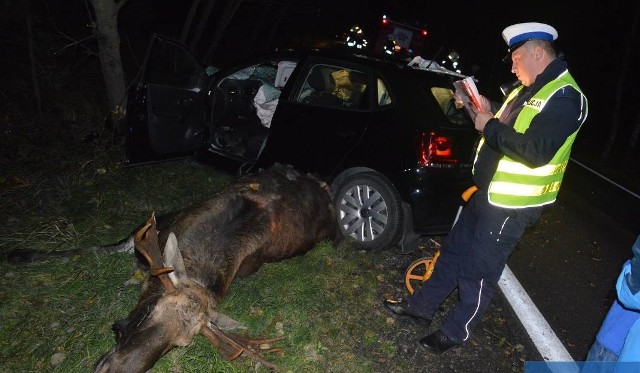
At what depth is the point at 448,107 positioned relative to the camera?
4.16 metres

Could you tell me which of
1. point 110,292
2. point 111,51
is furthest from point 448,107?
point 111,51

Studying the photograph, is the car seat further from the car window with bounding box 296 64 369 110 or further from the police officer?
the police officer

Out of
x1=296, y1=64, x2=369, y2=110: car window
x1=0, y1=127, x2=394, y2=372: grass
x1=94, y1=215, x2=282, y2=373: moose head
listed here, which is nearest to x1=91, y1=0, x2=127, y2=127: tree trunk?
x1=0, y1=127, x2=394, y2=372: grass

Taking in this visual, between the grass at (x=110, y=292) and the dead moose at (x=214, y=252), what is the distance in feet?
0.95

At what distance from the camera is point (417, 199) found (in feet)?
12.9

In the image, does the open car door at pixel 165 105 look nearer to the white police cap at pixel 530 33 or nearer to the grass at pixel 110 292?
the grass at pixel 110 292

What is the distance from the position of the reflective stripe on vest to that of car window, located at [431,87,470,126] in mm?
1375

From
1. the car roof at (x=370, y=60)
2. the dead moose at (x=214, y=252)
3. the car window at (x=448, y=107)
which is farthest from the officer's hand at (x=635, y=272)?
the car roof at (x=370, y=60)

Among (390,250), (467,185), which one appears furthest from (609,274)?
(390,250)

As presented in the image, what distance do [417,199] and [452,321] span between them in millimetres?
1195

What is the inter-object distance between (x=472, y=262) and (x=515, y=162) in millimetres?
775

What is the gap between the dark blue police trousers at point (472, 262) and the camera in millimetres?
2820

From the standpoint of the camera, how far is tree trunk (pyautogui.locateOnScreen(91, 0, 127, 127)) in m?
5.32

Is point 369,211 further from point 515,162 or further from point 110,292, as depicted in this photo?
point 110,292
